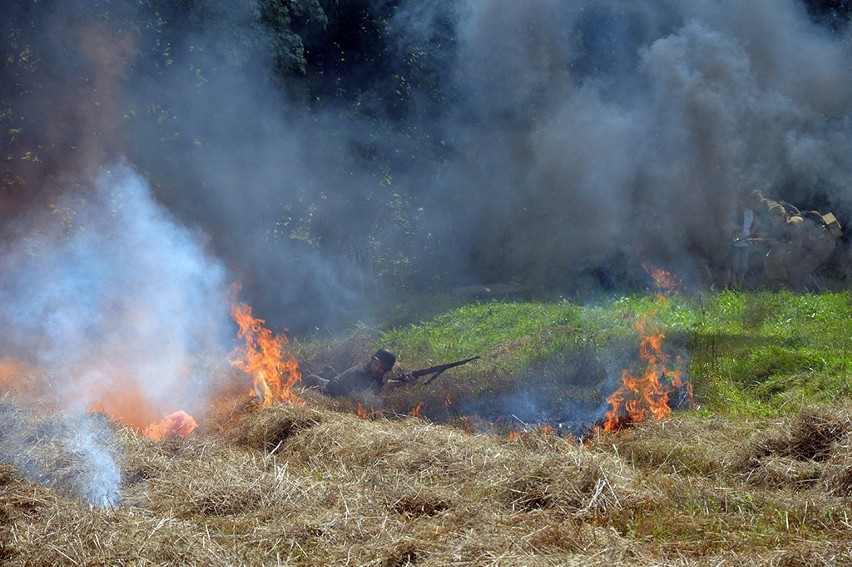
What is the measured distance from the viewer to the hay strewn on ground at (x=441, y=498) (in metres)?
4.21

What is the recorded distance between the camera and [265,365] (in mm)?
8695

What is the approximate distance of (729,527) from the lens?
14.7 feet

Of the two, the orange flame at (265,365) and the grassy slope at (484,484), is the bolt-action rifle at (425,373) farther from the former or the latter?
the orange flame at (265,365)

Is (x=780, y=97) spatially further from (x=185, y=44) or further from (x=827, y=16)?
(x=185, y=44)

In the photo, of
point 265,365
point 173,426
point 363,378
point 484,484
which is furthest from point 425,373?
point 484,484

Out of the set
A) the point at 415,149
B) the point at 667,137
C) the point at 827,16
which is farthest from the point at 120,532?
the point at 827,16

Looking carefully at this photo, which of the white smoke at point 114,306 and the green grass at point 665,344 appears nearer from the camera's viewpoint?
the green grass at point 665,344

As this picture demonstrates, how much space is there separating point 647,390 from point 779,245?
6379mm

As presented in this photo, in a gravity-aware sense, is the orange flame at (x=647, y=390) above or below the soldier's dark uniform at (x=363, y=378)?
above

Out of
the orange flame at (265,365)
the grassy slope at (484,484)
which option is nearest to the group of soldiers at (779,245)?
the grassy slope at (484,484)

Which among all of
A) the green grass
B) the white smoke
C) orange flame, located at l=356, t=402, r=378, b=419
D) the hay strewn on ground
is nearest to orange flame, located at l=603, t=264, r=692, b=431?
the green grass

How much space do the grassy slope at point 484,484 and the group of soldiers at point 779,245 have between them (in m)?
4.45

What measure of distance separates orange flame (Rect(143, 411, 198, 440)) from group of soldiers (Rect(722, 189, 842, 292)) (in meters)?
8.26

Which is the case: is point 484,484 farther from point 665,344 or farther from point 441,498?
point 665,344
